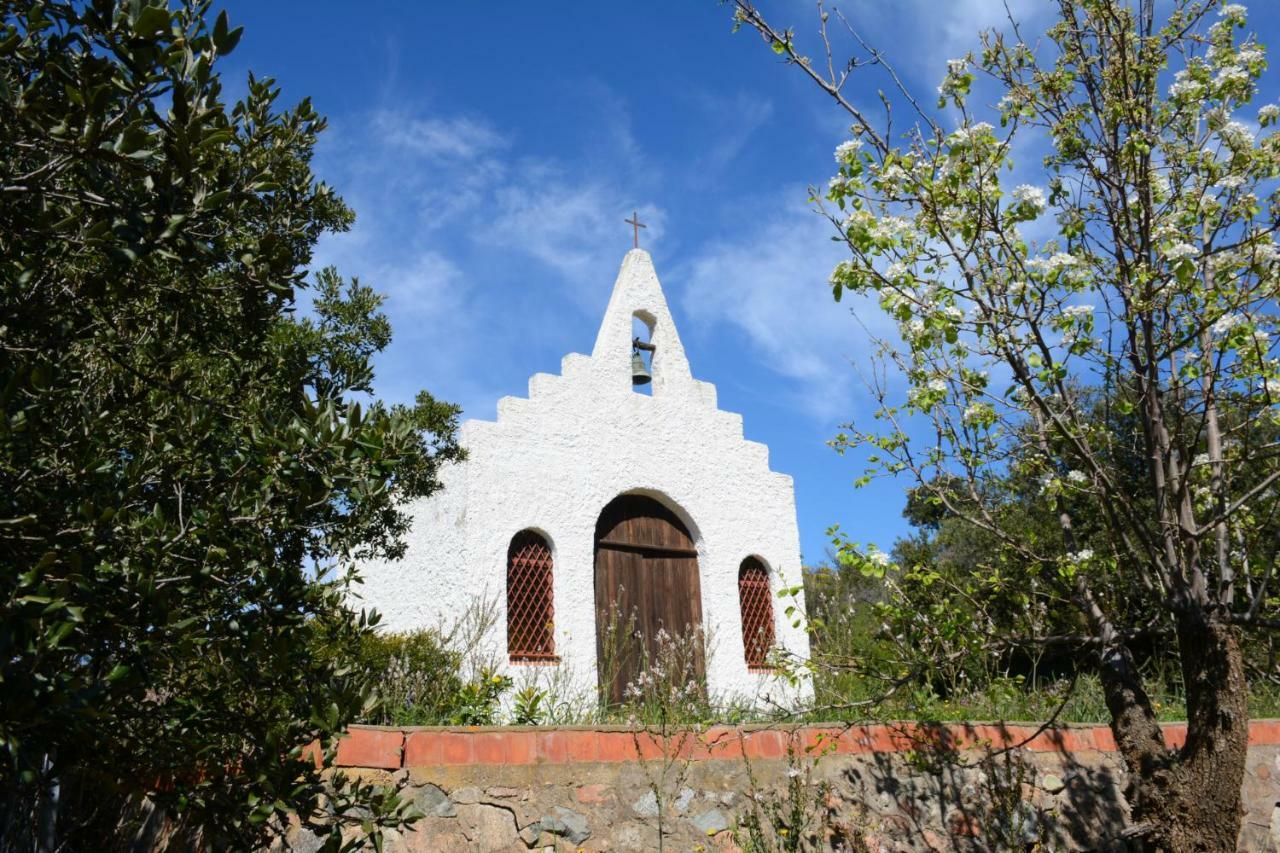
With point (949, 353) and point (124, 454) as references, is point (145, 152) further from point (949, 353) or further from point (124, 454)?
point (949, 353)

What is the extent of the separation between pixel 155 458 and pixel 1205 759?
539 cm

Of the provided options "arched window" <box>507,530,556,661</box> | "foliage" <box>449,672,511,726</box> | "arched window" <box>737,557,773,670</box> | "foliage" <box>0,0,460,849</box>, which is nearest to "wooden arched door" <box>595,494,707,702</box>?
"arched window" <box>507,530,556,661</box>

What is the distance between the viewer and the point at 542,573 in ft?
32.8

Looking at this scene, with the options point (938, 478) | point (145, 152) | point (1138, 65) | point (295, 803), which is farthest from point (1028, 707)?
point (145, 152)

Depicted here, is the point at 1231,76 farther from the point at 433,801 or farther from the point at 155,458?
the point at 433,801

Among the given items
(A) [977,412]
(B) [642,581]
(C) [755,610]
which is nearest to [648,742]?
(A) [977,412]

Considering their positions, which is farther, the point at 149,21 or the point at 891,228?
the point at 891,228

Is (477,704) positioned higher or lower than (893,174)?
lower

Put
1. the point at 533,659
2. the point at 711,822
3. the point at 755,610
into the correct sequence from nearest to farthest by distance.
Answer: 1. the point at 711,822
2. the point at 533,659
3. the point at 755,610

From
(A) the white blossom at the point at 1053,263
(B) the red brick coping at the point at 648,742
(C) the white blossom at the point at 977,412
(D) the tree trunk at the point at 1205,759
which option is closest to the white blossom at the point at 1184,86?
(A) the white blossom at the point at 1053,263

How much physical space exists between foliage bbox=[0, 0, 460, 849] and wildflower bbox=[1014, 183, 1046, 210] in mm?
Answer: 3478

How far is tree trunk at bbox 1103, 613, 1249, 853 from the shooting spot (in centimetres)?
502

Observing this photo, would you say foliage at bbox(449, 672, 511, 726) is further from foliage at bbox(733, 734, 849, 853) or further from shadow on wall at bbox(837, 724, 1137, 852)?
shadow on wall at bbox(837, 724, 1137, 852)

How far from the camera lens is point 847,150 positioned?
17.1 feet
